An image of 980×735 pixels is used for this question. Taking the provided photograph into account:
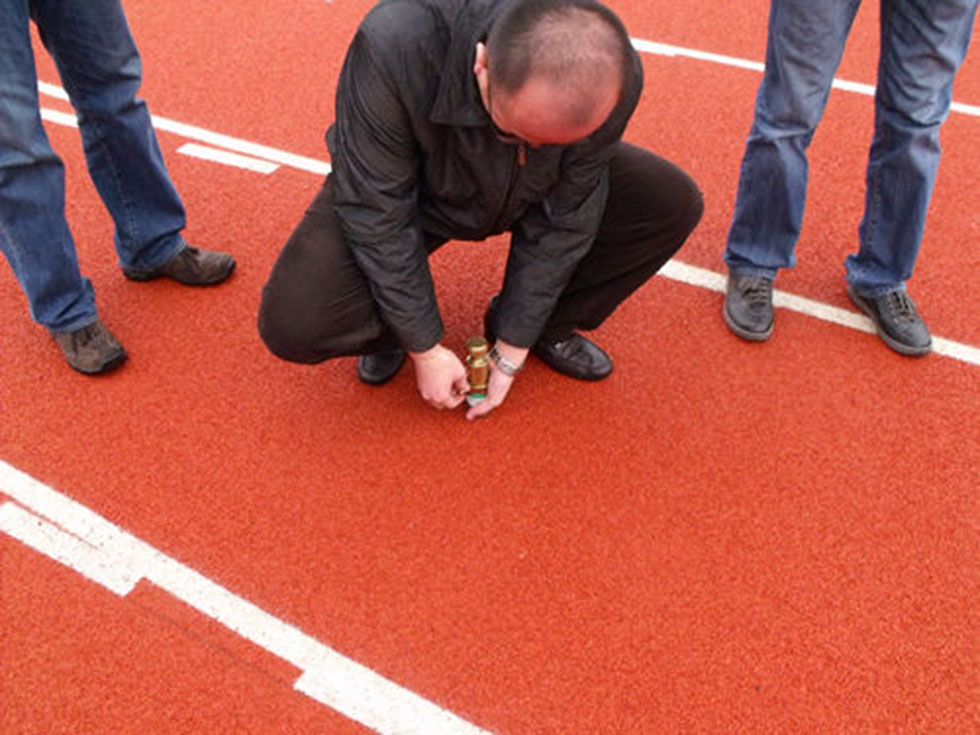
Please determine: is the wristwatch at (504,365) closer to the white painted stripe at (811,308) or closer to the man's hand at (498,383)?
the man's hand at (498,383)

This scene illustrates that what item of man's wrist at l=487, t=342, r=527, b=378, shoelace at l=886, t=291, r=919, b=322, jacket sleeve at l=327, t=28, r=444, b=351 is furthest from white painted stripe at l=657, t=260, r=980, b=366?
jacket sleeve at l=327, t=28, r=444, b=351

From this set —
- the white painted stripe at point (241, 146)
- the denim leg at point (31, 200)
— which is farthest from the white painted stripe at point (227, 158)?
the denim leg at point (31, 200)

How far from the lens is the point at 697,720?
1.85m

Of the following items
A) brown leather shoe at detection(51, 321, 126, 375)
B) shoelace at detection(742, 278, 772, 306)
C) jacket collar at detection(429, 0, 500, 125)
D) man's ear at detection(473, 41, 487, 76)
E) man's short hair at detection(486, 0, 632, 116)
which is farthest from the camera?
shoelace at detection(742, 278, 772, 306)

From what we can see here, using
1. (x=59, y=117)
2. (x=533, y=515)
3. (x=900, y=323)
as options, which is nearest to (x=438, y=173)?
(x=533, y=515)

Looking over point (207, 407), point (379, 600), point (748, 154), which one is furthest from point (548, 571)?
point (748, 154)

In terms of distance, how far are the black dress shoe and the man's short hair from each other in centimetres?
124

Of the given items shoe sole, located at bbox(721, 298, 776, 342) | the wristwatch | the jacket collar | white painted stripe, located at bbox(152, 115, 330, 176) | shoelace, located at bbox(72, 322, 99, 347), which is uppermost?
the jacket collar

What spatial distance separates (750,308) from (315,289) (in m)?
1.62

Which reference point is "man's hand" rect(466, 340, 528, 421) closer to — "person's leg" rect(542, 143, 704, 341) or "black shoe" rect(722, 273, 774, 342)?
"person's leg" rect(542, 143, 704, 341)

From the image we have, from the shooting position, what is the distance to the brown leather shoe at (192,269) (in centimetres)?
Answer: 298

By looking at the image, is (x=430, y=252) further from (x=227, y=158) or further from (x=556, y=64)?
(x=227, y=158)

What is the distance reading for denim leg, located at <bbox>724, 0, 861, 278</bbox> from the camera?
239 cm

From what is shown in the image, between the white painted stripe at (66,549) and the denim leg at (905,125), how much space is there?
2.67 meters
